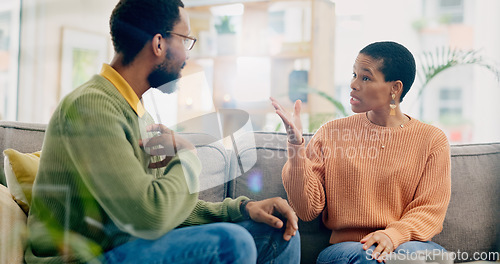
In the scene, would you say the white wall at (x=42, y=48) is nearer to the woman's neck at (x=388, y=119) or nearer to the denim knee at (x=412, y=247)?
the woman's neck at (x=388, y=119)

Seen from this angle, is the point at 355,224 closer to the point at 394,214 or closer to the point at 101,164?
the point at 394,214

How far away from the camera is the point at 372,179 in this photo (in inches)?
37.5

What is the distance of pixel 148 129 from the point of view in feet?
2.26

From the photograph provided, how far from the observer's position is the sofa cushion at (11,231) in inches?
28.9

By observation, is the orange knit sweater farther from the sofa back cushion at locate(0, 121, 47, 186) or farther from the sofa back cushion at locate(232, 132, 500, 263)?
the sofa back cushion at locate(0, 121, 47, 186)

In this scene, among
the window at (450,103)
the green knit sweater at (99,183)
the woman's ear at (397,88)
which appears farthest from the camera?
the window at (450,103)

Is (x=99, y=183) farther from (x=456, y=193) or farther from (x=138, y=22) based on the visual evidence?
(x=456, y=193)

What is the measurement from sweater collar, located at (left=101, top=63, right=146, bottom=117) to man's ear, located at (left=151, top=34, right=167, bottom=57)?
70mm

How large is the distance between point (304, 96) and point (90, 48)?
662 millimetres

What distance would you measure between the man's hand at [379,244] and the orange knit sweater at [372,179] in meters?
0.03

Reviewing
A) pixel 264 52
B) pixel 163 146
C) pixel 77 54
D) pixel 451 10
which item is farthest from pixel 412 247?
pixel 451 10

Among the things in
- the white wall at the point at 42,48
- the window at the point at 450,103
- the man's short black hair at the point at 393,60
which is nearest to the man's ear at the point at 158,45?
the white wall at the point at 42,48

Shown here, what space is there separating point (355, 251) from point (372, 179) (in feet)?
0.58

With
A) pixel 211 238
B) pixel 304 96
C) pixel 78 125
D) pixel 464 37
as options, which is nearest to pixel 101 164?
pixel 78 125
